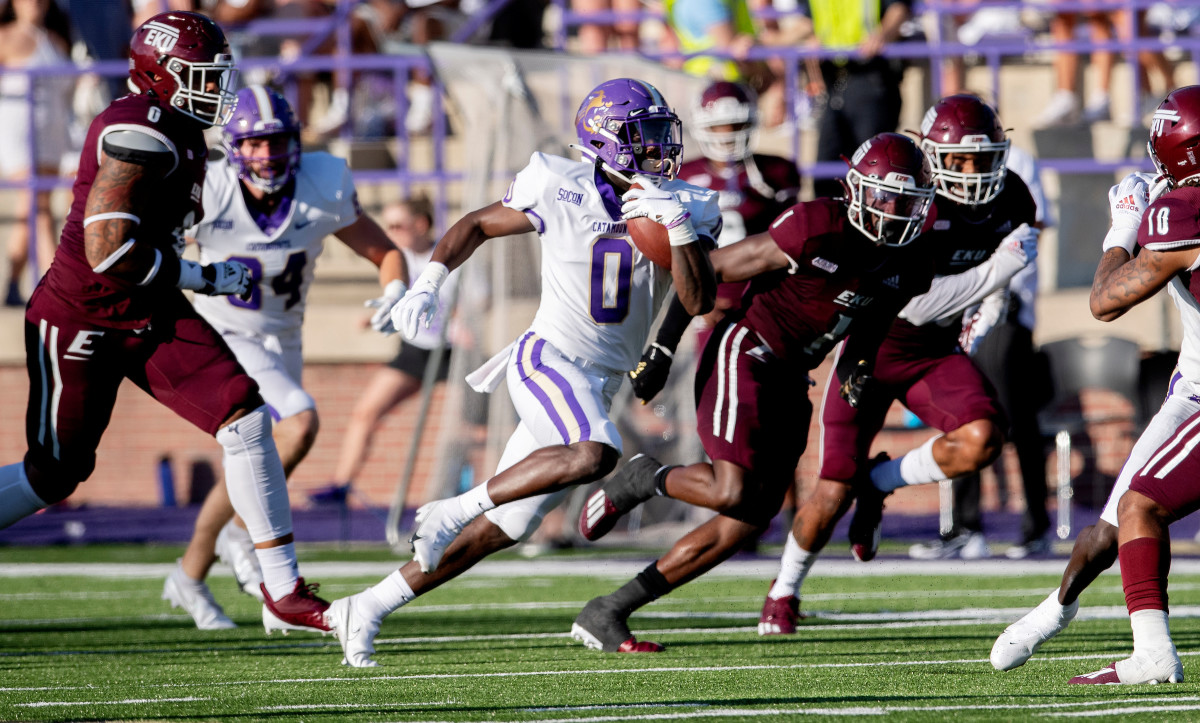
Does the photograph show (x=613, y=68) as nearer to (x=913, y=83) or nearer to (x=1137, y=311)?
(x=913, y=83)

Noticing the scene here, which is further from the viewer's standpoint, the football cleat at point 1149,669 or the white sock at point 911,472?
the white sock at point 911,472

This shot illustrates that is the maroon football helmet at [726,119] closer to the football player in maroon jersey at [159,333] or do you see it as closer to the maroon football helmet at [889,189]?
the maroon football helmet at [889,189]

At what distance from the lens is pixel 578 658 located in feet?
15.7

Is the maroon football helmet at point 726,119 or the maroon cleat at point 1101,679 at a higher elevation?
the maroon football helmet at point 726,119

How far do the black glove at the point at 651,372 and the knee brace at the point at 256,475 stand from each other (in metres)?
1.23

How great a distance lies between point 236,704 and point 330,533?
→ 613 cm

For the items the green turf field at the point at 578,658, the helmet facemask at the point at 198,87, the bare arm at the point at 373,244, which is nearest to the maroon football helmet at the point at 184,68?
the helmet facemask at the point at 198,87

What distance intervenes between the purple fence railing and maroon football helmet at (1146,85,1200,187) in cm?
604

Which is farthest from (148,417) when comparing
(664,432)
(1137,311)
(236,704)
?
(236,704)

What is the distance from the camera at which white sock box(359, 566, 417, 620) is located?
4.68 m

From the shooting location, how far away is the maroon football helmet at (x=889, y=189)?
5082 mm

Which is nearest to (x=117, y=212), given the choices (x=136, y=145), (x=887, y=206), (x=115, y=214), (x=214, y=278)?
(x=115, y=214)

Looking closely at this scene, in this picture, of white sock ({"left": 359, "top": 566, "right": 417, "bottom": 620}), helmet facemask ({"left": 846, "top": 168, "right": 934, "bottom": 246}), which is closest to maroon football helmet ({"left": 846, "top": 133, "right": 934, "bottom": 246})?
helmet facemask ({"left": 846, "top": 168, "right": 934, "bottom": 246})

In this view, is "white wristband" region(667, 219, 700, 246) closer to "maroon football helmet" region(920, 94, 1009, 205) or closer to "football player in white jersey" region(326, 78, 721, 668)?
"football player in white jersey" region(326, 78, 721, 668)
